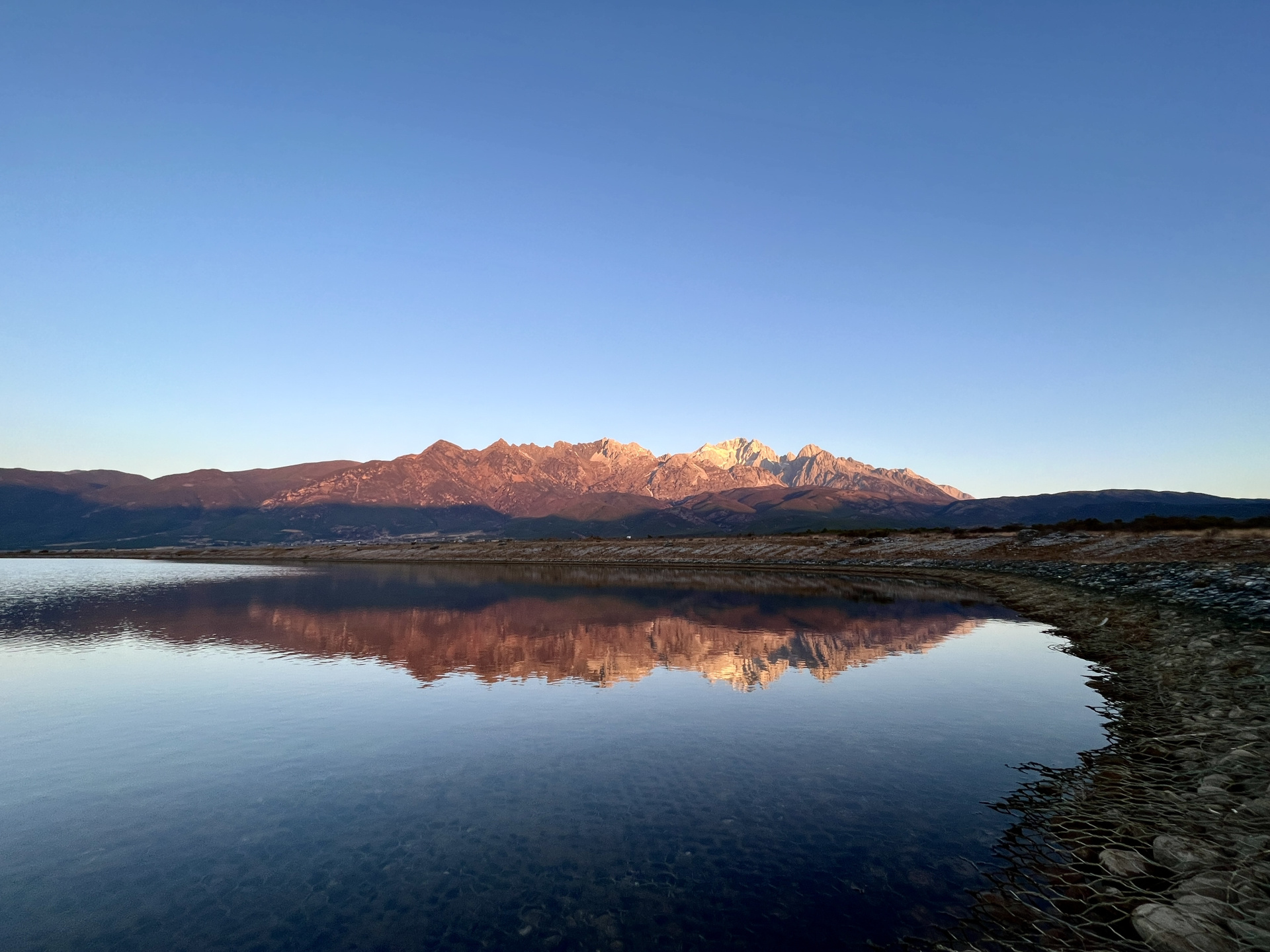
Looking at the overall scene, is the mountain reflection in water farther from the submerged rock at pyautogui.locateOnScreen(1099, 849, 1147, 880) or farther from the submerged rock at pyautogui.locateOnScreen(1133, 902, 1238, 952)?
the submerged rock at pyautogui.locateOnScreen(1133, 902, 1238, 952)

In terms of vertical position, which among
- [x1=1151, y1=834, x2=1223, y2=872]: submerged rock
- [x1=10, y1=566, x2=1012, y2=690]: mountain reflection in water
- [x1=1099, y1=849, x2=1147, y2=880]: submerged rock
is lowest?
[x1=10, y1=566, x2=1012, y2=690]: mountain reflection in water

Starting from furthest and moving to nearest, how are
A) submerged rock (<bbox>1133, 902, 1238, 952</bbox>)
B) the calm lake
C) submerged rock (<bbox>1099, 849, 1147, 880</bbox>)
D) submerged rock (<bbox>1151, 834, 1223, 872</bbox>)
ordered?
submerged rock (<bbox>1099, 849, 1147, 880</bbox>)
the calm lake
submerged rock (<bbox>1151, 834, 1223, 872</bbox>)
submerged rock (<bbox>1133, 902, 1238, 952</bbox>)

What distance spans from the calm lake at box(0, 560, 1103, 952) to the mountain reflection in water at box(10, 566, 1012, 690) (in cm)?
51

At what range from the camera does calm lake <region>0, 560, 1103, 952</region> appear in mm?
11070

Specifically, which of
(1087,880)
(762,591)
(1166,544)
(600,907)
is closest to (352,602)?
(762,591)

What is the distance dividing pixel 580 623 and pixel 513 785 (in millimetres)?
31789

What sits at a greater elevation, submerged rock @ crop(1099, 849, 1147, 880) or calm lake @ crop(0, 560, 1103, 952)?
submerged rock @ crop(1099, 849, 1147, 880)

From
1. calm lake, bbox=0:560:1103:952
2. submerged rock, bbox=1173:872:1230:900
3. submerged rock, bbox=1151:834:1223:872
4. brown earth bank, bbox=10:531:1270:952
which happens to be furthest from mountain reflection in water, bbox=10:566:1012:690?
submerged rock, bbox=1173:872:1230:900

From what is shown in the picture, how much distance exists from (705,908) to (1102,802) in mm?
10347

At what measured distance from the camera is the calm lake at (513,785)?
11.1 meters

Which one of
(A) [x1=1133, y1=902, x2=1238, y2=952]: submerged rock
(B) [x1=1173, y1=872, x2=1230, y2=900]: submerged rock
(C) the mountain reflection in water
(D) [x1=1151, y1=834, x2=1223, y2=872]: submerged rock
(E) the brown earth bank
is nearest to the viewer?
(A) [x1=1133, y1=902, x2=1238, y2=952]: submerged rock

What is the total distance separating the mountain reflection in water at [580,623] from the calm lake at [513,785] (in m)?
0.51

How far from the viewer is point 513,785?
17.0m

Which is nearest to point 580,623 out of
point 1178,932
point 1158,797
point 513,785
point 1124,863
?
point 513,785
